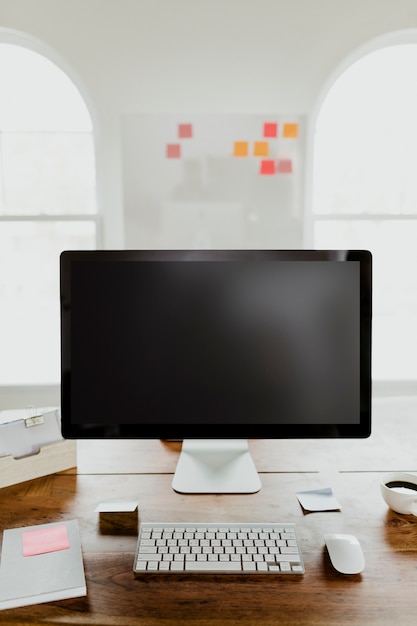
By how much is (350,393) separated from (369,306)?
17cm

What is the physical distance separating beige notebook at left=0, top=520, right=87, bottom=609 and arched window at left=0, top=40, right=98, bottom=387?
2107 mm

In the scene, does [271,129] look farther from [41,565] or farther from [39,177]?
[41,565]

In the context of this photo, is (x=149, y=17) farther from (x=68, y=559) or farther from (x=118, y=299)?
(x=68, y=559)

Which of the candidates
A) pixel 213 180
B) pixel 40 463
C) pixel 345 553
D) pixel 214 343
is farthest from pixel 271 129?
pixel 345 553

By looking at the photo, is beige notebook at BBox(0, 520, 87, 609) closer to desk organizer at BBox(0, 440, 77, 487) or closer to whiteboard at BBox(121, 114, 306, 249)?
desk organizer at BBox(0, 440, 77, 487)

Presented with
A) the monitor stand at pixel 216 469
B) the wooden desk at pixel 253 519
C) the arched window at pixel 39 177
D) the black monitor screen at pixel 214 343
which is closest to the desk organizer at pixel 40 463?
the wooden desk at pixel 253 519

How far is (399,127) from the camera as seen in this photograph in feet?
9.41

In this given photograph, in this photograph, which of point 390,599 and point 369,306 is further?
point 369,306

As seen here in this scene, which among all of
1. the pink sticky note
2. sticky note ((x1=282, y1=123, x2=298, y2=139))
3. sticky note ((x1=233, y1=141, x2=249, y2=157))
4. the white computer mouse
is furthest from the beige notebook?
sticky note ((x1=282, y1=123, x2=298, y2=139))

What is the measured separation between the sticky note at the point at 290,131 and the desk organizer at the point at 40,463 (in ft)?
6.96

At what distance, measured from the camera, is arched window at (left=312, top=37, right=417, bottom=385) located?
2844mm

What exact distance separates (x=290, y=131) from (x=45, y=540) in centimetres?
239

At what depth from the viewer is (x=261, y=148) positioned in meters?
2.75

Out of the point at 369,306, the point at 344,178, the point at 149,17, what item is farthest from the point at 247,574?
the point at 149,17
